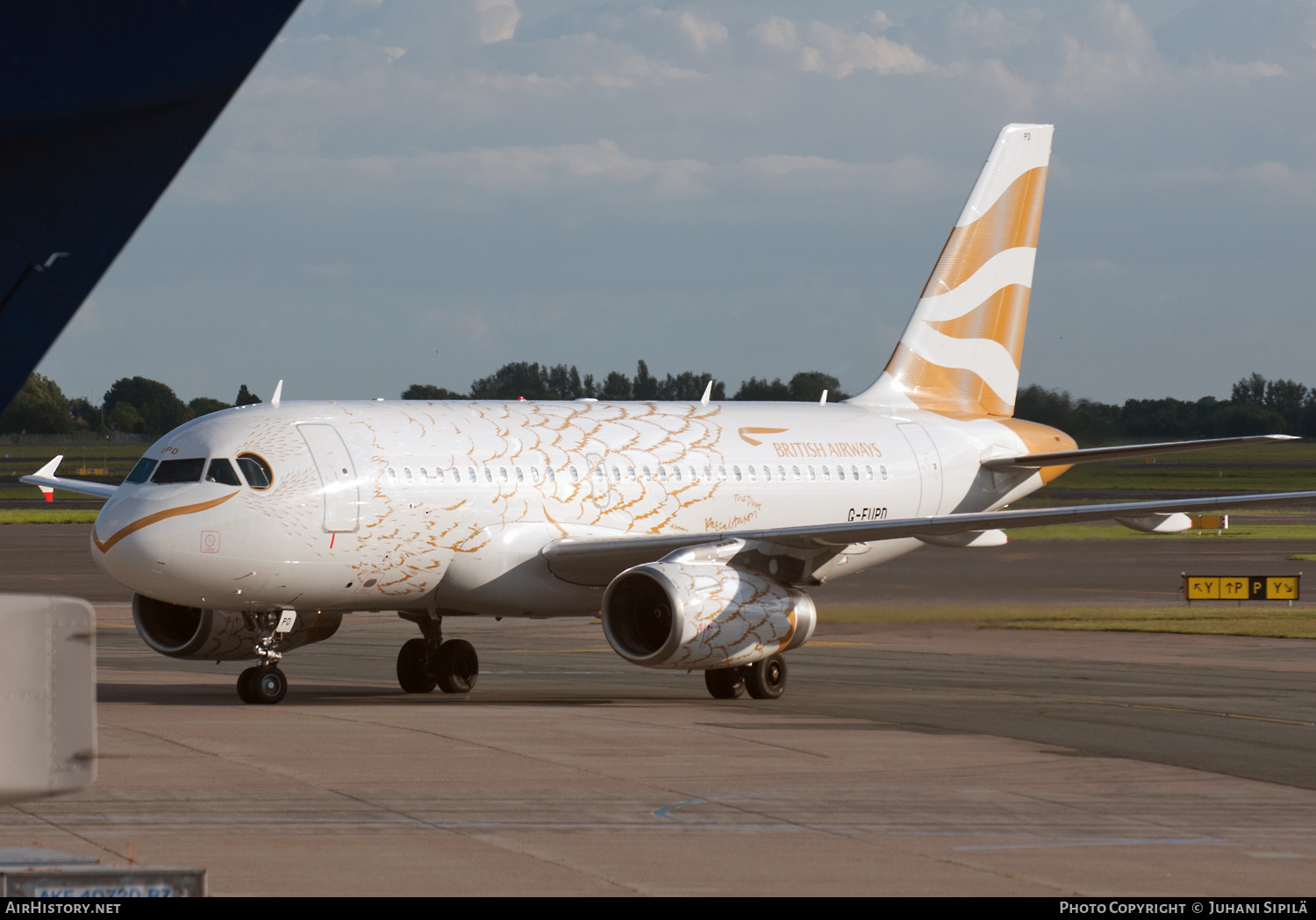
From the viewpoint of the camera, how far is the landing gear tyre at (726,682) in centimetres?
2216

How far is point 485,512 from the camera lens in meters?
21.8

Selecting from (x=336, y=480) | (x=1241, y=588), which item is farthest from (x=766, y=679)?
(x=1241, y=588)

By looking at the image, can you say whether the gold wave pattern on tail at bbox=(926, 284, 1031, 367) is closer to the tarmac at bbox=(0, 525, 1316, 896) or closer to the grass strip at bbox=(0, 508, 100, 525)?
the tarmac at bbox=(0, 525, 1316, 896)

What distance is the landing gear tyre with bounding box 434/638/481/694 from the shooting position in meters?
23.3

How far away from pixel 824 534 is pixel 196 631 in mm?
8511

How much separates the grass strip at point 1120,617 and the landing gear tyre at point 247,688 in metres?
11.8

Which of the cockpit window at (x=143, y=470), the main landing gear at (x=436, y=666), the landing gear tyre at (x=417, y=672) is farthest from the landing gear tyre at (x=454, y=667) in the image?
the cockpit window at (x=143, y=470)

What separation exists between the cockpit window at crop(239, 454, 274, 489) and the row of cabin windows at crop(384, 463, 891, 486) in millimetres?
1557

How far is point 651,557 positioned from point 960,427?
868 centimetres

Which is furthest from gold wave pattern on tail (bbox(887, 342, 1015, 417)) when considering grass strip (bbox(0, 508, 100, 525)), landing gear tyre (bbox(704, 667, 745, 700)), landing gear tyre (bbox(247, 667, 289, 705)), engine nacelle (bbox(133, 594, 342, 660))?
grass strip (bbox(0, 508, 100, 525))

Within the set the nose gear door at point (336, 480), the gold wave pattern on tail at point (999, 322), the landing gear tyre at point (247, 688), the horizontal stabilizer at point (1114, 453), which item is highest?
the gold wave pattern on tail at point (999, 322)

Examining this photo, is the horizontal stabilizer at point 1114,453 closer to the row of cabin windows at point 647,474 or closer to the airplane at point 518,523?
the airplane at point 518,523

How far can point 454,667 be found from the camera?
23.3 metres
